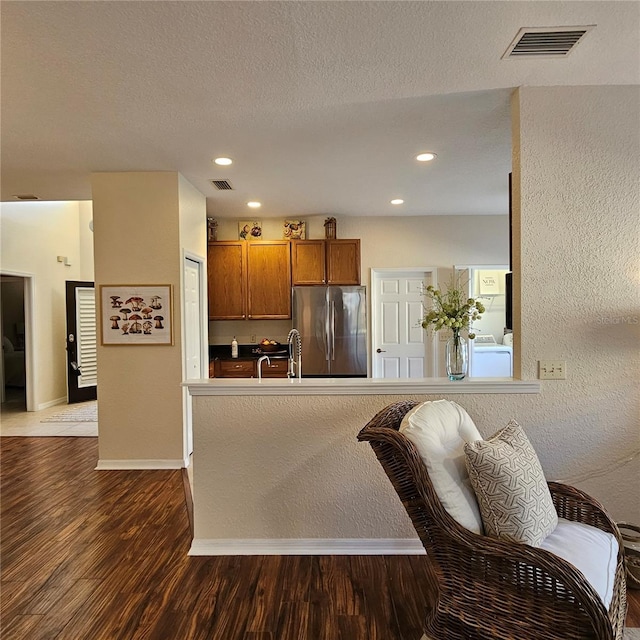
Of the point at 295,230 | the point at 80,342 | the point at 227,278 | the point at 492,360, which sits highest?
the point at 295,230

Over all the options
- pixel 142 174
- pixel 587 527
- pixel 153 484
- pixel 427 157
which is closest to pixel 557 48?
pixel 427 157

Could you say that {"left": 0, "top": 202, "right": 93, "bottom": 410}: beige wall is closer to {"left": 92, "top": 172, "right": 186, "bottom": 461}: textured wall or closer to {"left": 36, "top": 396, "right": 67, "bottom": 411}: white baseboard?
{"left": 36, "top": 396, "right": 67, "bottom": 411}: white baseboard

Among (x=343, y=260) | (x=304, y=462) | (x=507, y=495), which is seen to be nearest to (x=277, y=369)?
(x=343, y=260)

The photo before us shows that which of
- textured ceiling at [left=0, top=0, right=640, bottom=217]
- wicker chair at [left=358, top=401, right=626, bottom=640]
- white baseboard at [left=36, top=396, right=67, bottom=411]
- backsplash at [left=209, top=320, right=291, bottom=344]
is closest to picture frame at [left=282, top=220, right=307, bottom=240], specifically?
backsplash at [left=209, top=320, right=291, bottom=344]

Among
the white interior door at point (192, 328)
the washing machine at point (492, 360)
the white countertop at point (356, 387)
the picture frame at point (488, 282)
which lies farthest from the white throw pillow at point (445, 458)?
the picture frame at point (488, 282)

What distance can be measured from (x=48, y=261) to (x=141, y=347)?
3.70 metres

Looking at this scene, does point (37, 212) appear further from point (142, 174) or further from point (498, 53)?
point (498, 53)

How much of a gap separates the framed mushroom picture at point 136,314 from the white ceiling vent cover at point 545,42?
2956 millimetres

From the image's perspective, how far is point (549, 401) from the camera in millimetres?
2350

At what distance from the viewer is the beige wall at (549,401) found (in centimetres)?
233

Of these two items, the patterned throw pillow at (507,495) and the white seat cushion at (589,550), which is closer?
the white seat cushion at (589,550)

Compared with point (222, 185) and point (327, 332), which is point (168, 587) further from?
point (327, 332)

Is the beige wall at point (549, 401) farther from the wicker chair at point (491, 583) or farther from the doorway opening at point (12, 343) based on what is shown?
the doorway opening at point (12, 343)

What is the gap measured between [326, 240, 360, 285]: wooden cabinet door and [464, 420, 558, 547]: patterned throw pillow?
3.81m
